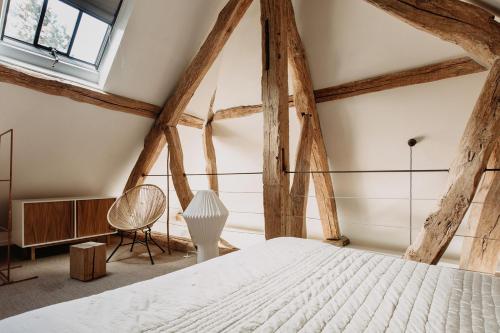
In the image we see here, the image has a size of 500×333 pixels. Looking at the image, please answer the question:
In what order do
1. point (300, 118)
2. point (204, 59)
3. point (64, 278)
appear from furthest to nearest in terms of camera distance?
1. point (204, 59)
2. point (300, 118)
3. point (64, 278)

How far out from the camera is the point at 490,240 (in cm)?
207

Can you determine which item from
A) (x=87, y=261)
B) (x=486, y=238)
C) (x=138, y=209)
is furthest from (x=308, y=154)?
(x=87, y=261)

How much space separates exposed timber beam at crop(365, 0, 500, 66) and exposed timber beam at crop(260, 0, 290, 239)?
100 cm

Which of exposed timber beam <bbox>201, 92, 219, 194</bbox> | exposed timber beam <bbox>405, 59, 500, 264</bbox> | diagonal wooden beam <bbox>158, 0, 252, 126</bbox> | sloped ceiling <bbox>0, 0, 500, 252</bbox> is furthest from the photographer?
exposed timber beam <bbox>201, 92, 219, 194</bbox>

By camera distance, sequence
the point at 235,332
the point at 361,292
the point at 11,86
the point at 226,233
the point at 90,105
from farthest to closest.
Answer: the point at 226,233 → the point at 90,105 → the point at 11,86 → the point at 361,292 → the point at 235,332

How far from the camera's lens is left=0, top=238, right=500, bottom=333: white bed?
30.9 inches

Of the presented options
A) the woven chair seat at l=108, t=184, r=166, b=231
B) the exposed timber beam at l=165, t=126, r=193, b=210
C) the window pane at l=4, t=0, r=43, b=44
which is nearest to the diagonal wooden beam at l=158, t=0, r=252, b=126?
the exposed timber beam at l=165, t=126, r=193, b=210

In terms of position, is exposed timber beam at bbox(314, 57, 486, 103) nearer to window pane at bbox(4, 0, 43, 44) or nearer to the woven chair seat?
the woven chair seat

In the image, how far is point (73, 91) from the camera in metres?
2.99

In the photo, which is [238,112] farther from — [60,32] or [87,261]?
[87,261]

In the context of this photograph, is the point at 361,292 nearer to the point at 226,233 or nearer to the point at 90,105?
the point at 90,105

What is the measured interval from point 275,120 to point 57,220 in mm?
2561

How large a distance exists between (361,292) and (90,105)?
10.3ft

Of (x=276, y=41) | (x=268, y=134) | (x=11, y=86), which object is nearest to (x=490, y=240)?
(x=268, y=134)
